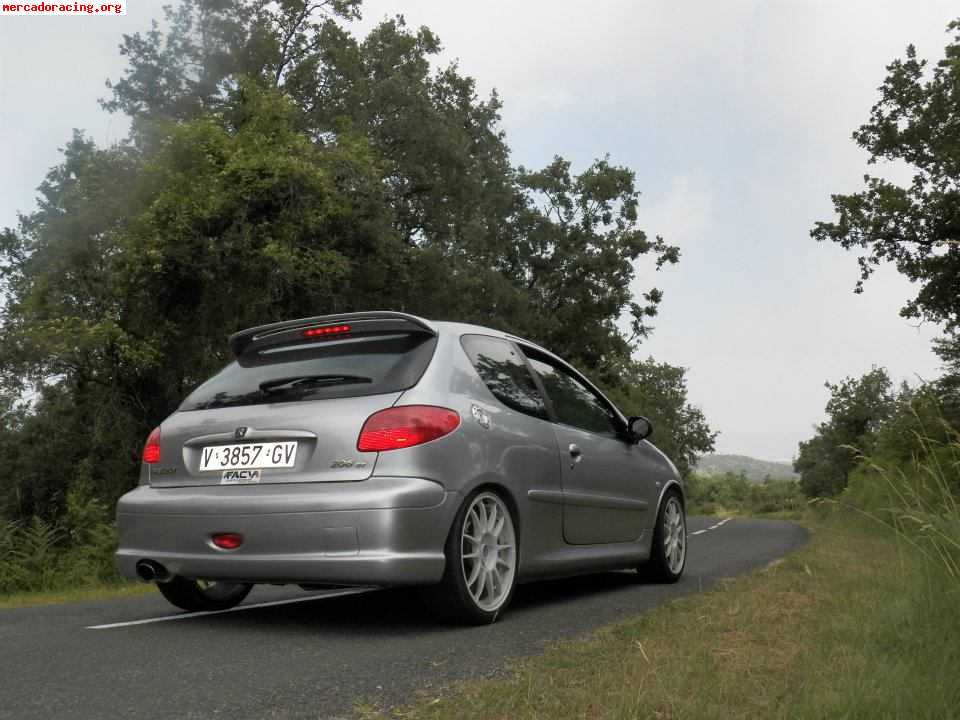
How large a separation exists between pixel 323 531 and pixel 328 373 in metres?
0.91

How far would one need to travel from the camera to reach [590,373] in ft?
114

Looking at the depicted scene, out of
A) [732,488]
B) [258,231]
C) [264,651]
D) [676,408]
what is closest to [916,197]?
[258,231]

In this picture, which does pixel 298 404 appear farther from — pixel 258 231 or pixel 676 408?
pixel 676 408

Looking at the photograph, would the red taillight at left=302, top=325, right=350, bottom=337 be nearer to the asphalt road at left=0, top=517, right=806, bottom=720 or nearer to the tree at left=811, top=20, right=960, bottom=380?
the asphalt road at left=0, top=517, right=806, bottom=720

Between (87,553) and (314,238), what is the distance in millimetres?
11793

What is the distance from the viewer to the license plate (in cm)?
493

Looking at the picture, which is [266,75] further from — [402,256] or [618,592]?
[618,592]

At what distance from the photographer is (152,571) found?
17.0ft

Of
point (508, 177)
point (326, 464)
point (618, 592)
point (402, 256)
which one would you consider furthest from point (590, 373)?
point (326, 464)

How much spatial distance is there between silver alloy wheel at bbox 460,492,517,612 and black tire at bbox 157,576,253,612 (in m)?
1.59

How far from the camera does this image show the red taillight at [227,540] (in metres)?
4.90

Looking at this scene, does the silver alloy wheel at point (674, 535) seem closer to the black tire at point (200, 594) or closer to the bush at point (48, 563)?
the black tire at point (200, 594)

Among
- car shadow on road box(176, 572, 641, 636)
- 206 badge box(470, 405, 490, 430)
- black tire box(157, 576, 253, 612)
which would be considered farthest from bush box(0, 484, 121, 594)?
206 badge box(470, 405, 490, 430)

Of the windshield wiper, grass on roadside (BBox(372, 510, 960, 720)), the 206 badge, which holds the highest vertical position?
the windshield wiper
